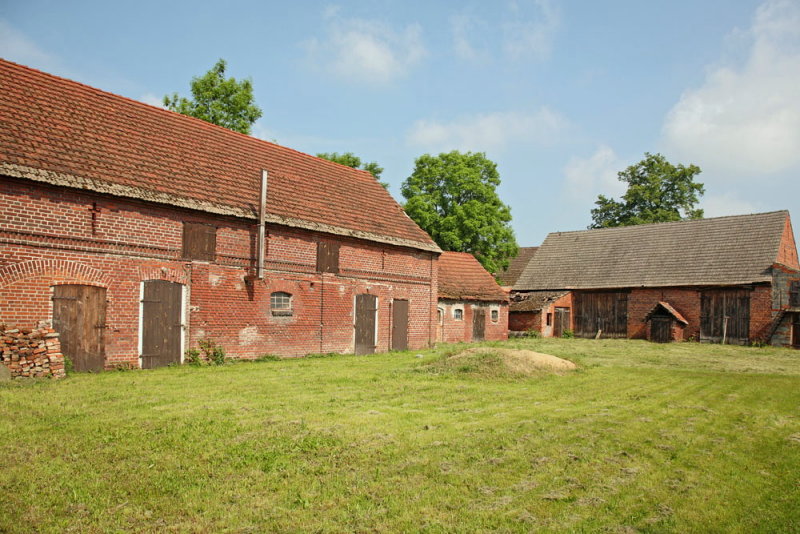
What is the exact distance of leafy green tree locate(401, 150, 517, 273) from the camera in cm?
3728

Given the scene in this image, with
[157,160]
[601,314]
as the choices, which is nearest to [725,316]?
[601,314]

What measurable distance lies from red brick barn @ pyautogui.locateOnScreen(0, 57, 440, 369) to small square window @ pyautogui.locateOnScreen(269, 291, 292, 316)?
6cm

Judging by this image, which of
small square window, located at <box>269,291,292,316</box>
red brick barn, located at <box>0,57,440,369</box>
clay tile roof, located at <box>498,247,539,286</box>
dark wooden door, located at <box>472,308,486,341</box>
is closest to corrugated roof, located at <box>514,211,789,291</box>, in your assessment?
clay tile roof, located at <box>498,247,539,286</box>

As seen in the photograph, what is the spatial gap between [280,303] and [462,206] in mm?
21898

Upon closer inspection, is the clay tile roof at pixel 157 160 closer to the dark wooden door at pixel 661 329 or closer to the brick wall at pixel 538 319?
the brick wall at pixel 538 319

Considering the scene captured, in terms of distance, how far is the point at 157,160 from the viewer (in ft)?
51.1

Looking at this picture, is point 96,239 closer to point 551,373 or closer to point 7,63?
point 7,63

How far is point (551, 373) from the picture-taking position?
Answer: 44.6 ft

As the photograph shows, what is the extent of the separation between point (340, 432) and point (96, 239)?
924cm

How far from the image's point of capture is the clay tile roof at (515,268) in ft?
154

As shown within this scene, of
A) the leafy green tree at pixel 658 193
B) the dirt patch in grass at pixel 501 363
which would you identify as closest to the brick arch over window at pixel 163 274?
the dirt patch in grass at pixel 501 363

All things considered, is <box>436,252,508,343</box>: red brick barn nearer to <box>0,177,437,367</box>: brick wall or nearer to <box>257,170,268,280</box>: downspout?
<box>0,177,437,367</box>: brick wall

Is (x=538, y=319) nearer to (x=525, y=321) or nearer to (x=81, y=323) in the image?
(x=525, y=321)

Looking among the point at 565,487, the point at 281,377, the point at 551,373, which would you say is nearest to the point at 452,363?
the point at 551,373
